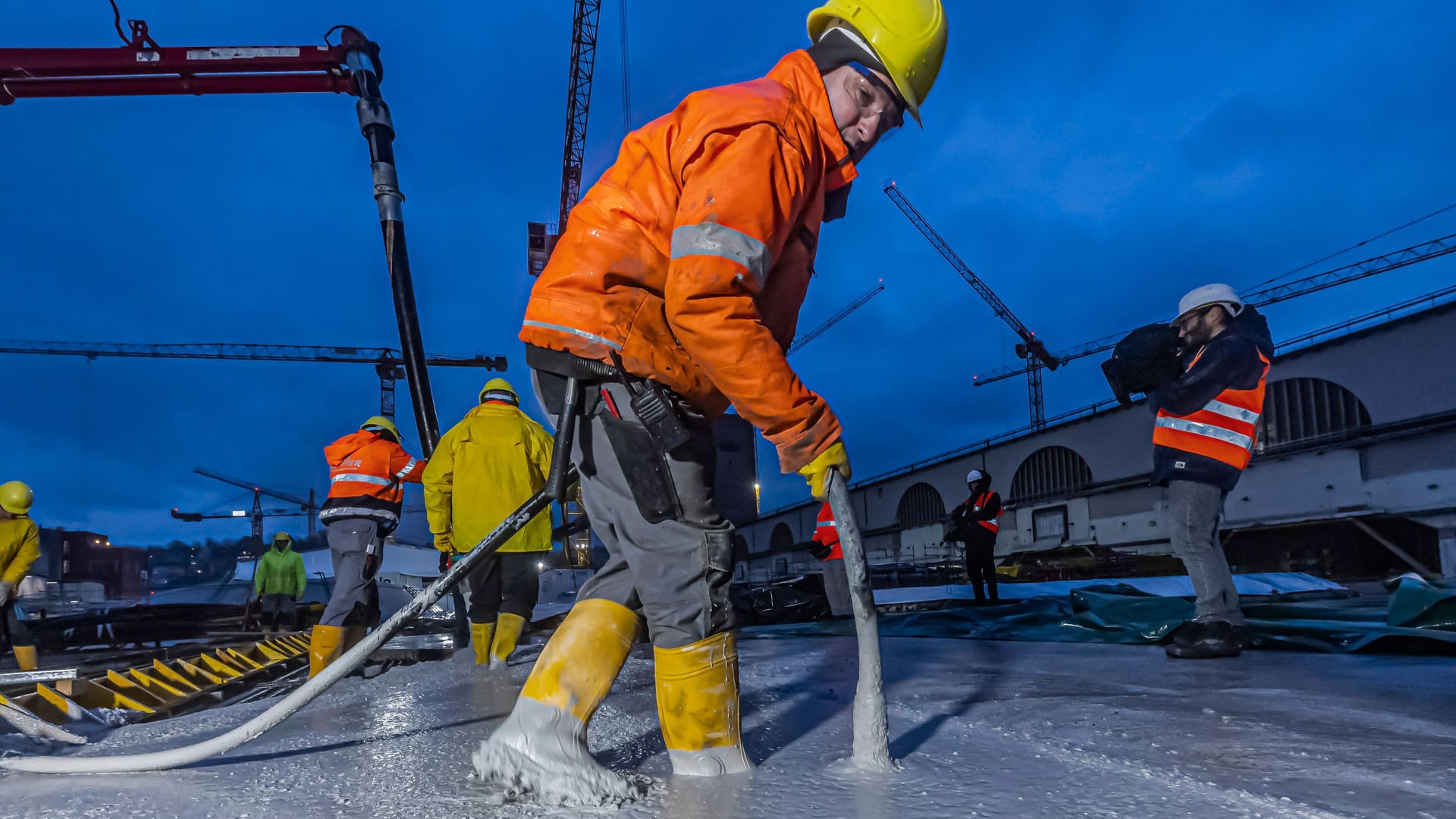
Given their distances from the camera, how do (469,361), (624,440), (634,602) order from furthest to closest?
(469,361) < (634,602) < (624,440)

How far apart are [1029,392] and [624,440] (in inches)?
2299

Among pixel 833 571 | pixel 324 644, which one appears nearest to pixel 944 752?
pixel 324 644

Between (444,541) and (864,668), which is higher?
(444,541)

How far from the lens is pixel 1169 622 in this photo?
4238 mm

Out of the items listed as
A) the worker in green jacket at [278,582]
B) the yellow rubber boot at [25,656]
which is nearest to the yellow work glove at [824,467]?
the yellow rubber boot at [25,656]

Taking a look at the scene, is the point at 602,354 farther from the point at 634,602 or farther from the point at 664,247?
the point at 634,602

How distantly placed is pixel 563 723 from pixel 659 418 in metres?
0.57

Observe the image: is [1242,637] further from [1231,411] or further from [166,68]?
[166,68]

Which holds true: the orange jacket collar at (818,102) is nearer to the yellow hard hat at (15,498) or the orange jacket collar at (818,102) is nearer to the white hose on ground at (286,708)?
the white hose on ground at (286,708)

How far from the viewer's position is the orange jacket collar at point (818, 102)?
160 centimetres

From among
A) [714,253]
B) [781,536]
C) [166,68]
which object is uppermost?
[166,68]

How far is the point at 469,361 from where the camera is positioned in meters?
49.4

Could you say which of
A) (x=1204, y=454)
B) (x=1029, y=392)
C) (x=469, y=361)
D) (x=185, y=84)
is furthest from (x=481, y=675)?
(x=1029, y=392)

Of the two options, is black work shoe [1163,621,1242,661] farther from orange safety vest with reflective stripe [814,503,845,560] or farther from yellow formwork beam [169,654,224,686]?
yellow formwork beam [169,654,224,686]
